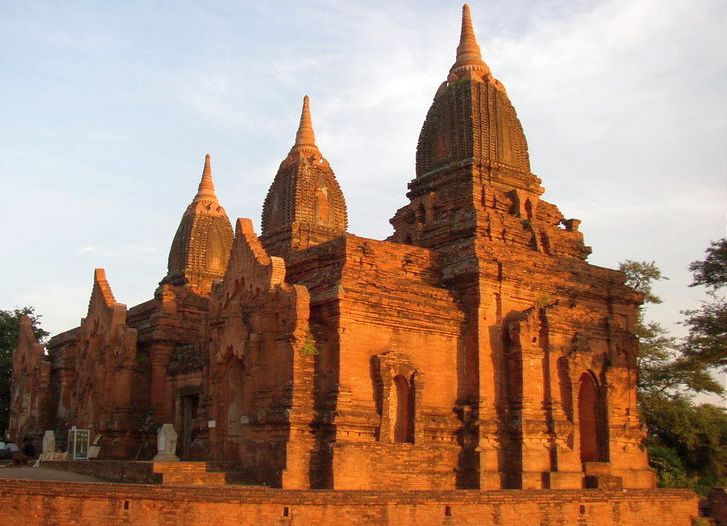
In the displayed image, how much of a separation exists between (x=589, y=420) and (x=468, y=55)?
14096mm

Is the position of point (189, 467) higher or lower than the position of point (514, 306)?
lower

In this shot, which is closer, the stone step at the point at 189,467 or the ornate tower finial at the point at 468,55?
the stone step at the point at 189,467

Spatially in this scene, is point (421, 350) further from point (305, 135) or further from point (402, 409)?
point (305, 135)

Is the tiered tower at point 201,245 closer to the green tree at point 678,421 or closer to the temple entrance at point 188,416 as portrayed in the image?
the temple entrance at point 188,416

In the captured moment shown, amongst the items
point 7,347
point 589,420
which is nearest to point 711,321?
point 589,420

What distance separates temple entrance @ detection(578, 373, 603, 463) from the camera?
26344 millimetres

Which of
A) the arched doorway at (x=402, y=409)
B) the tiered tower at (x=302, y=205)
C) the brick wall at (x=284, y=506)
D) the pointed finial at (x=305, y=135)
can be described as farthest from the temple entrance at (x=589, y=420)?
the pointed finial at (x=305, y=135)

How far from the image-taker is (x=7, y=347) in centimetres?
4572

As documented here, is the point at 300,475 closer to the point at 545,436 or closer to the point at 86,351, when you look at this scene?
the point at 545,436

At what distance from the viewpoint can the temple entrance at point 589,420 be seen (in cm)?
2634

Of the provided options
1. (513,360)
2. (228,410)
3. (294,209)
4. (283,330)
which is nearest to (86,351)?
(294,209)

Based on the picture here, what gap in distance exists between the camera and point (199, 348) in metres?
29.4

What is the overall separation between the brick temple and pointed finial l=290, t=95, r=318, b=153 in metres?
7.83

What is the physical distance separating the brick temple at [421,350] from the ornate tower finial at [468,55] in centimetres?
8
